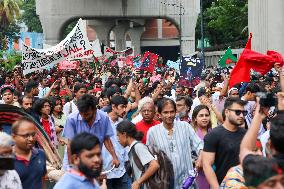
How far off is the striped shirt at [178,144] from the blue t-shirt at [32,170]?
1578 millimetres

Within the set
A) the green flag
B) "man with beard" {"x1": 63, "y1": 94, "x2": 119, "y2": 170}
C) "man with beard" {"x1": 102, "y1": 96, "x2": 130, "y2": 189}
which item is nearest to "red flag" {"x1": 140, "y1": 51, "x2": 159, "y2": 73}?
the green flag

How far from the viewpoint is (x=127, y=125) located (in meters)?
7.55

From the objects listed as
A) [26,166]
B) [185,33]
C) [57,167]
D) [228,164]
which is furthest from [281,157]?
[185,33]

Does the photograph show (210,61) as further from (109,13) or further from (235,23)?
(109,13)

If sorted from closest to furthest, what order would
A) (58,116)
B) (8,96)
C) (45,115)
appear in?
(45,115), (58,116), (8,96)

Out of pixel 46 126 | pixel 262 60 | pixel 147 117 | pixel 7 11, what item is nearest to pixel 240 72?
pixel 262 60

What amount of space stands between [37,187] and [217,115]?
159 inches

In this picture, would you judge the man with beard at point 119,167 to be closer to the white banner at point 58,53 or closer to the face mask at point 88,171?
the face mask at point 88,171

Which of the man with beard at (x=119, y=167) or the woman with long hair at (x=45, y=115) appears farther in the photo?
the woman with long hair at (x=45, y=115)

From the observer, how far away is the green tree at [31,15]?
101812 millimetres

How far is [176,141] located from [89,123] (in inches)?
41.7

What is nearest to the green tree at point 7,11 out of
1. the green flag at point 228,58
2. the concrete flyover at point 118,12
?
the concrete flyover at point 118,12

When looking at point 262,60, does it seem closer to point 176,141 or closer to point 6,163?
point 176,141

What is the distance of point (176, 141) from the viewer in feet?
25.1
